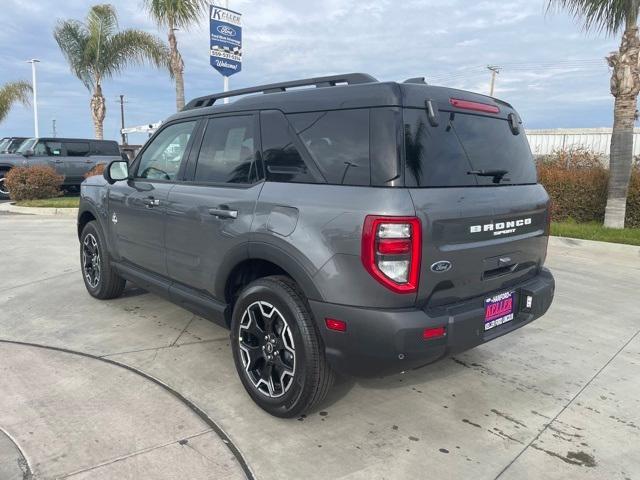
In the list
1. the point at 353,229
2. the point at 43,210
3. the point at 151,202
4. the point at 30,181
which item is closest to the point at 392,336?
the point at 353,229

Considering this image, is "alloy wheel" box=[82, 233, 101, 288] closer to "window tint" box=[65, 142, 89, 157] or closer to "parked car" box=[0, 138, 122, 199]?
"parked car" box=[0, 138, 122, 199]

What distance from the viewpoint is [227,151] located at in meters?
3.47

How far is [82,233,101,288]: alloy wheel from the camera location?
5062 mm

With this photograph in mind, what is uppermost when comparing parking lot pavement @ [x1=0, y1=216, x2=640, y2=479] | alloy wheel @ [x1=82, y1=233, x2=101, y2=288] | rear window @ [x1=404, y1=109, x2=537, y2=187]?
rear window @ [x1=404, y1=109, x2=537, y2=187]

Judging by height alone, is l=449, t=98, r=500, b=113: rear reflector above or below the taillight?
above

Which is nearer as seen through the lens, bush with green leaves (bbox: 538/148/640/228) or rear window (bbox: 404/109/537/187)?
rear window (bbox: 404/109/537/187)

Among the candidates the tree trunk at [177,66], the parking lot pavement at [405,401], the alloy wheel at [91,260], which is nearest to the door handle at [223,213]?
the parking lot pavement at [405,401]

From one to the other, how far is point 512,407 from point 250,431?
5.33ft

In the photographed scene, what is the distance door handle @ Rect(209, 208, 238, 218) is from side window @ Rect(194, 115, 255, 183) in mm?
216

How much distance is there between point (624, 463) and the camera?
2.64 metres

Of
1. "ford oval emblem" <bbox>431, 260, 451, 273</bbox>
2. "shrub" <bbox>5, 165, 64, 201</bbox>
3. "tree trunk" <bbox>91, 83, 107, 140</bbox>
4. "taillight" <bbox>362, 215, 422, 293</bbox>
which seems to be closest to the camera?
"taillight" <bbox>362, 215, 422, 293</bbox>

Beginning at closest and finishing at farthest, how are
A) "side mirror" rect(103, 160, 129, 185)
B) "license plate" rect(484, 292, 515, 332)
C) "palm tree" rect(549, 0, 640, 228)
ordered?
"license plate" rect(484, 292, 515, 332), "side mirror" rect(103, 160, 129, 185), "palm tree" rect(549, 0, 640, 228)

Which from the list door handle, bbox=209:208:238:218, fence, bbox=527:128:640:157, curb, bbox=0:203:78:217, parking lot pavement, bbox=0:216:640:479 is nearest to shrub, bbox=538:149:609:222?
parking lot pavement, bbox=0:216:640:479

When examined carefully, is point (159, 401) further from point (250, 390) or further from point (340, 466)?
point (340, 466)
